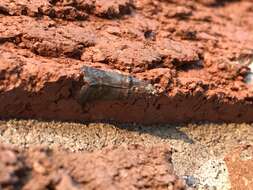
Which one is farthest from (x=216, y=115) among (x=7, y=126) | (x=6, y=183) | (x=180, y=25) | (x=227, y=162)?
(x=6, y=183)

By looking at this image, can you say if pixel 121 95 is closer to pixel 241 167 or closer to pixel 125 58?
pixel 125 58

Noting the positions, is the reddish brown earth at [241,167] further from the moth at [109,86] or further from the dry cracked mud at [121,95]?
the moth at [109,86]

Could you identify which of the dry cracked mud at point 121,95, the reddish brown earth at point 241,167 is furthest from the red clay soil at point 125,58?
the reddish brown earth at point 241,167

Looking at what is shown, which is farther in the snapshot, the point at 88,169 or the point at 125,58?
the point at 125,58

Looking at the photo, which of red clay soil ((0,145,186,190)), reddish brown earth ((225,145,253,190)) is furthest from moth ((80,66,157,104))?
reddish brown earth ((225,145,253,190))

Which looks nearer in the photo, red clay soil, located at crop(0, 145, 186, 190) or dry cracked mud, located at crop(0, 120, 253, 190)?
red clay soil, located at crop(0, 145, 186, 190)

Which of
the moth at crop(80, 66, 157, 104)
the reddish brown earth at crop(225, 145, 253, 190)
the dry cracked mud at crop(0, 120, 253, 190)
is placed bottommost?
the reddish brown earth at crop(225, 145, 253, 190)

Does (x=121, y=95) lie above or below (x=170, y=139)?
above

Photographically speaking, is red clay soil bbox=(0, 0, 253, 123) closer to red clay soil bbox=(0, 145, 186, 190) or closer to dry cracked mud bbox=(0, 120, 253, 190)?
dry cracked mud bbox=(0, 120, 253, 190)

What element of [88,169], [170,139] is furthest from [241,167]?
[88,169]
